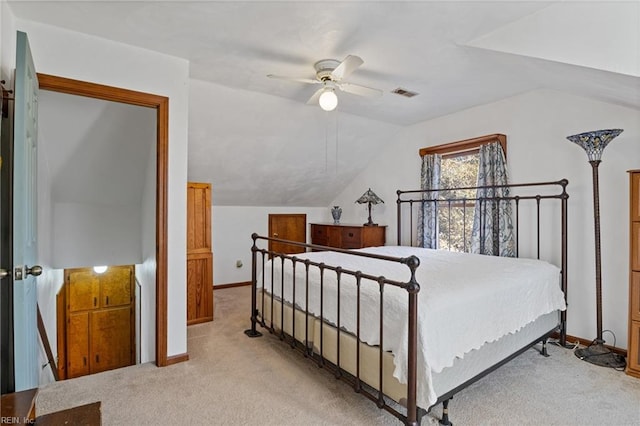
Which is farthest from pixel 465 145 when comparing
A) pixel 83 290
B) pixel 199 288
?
pixel 83 290

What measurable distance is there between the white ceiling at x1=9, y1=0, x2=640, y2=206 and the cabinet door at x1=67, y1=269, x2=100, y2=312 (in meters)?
2.46

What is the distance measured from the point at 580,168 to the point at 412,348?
106 inches

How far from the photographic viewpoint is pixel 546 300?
9.20 feet

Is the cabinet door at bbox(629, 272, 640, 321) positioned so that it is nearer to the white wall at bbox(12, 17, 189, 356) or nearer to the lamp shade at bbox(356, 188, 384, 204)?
the lamp shade at bbox(356, 188, 384, 204)

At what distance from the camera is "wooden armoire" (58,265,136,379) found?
462 cm

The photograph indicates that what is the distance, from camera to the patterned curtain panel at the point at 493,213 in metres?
3.64

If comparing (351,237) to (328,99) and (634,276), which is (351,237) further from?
(634,276)

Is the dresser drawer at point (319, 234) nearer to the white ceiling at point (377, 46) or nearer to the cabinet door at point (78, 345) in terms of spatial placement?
the white ceiling at point (377, 46)

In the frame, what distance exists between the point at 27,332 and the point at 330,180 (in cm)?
440

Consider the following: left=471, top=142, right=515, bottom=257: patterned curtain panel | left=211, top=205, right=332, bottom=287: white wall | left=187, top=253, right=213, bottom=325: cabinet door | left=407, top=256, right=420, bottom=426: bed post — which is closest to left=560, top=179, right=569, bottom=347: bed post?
left=471, top=142, right=515, bottom=257: patterned curtain panel

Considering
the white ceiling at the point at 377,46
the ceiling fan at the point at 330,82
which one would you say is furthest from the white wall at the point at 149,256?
the ceiling fan at the point at 330,82

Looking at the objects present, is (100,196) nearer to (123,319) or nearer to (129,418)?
(123,319)

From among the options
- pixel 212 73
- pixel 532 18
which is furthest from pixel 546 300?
pixel 212 73

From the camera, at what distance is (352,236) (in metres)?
5.05
